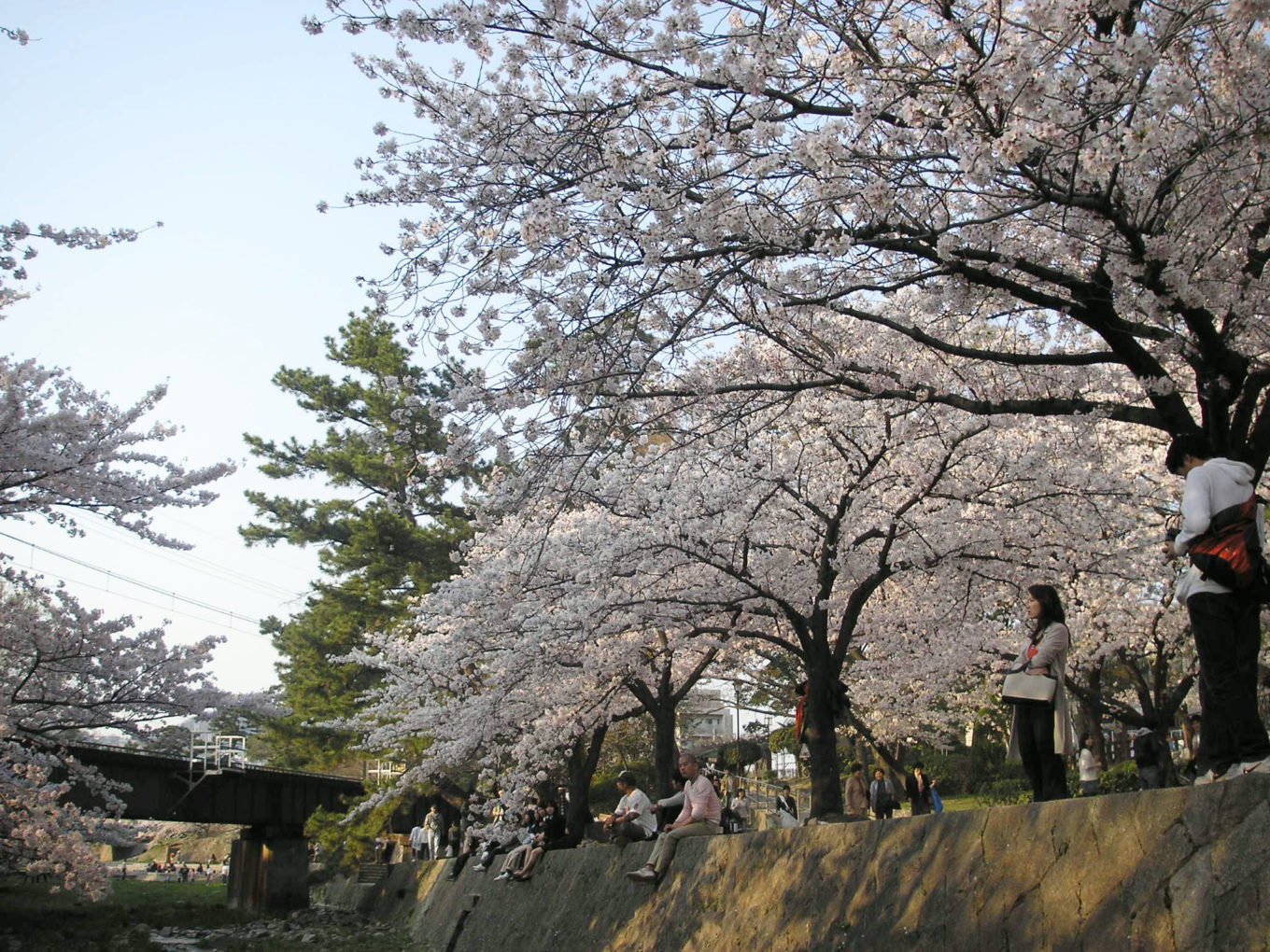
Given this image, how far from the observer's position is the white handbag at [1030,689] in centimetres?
596

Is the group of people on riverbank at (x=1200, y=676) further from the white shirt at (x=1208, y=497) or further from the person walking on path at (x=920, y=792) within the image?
the person walking on path at (x=920, y=792)

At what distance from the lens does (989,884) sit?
15.7 ft

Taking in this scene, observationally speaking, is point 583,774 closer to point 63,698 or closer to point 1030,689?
point 63,698

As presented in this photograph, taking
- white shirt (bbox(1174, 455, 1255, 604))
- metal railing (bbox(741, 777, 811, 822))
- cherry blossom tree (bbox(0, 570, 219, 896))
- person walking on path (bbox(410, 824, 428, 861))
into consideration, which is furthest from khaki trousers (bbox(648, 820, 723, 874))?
person walking on path (bbox(410, 824, 428, 861))

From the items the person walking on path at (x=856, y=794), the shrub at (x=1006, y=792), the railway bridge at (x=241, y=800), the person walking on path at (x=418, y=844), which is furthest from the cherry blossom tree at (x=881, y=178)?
the person walking on path at (x=418, y=844)

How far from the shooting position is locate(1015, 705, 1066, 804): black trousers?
5.92 metres

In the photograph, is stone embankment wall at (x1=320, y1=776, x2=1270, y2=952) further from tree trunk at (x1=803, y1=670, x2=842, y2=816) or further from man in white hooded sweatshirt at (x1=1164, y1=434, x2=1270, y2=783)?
tree trunk at (x1=803, y1=670, x2=842, y2=816)

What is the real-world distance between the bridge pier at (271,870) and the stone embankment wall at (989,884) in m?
26.1

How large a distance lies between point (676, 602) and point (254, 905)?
2467 cm

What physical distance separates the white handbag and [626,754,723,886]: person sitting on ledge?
350 cm

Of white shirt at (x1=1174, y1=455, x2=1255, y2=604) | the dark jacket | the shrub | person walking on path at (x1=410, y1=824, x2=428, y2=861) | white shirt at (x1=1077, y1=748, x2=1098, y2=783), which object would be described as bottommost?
person walking on path at (x1=410, y1=824, x2=428, y2=861)

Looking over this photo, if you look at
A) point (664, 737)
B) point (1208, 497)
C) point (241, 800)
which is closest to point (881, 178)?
point (1208, 497)

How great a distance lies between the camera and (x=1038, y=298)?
6.81 metres

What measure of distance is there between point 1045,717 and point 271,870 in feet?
102
